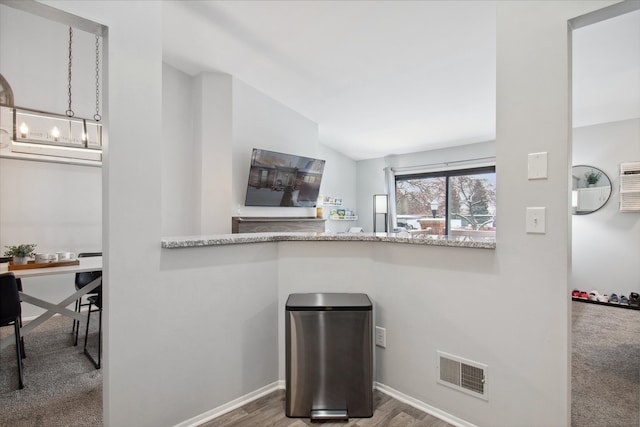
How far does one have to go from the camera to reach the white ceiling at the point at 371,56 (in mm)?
2744

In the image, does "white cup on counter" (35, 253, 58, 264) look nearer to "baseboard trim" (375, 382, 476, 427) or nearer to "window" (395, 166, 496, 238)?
"baseboard trim" (375, 382, 476, 427)

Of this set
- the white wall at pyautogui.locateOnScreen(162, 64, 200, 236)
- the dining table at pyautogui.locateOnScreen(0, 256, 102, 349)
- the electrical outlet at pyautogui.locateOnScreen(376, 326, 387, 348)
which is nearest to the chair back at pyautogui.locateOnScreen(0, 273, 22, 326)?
the dining table at pyautogui.locateOnScreen(0, 256, 102, 349)

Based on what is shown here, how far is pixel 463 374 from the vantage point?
5.65ft

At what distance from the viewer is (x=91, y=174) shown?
13.4 feet

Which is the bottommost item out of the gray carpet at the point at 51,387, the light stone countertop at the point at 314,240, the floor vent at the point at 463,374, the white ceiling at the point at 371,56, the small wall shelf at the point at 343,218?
the gray carpet at the point at 51,387

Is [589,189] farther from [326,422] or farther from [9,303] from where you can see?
[9,303]

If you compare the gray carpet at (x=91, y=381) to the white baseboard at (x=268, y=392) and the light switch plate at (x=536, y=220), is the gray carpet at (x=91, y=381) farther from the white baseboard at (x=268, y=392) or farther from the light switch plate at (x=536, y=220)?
the light switch plate at (x=536, y=220)

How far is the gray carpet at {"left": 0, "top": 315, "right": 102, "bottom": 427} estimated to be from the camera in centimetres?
186

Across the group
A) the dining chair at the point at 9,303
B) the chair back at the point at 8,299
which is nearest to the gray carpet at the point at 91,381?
the dining chair at the point at 9,303

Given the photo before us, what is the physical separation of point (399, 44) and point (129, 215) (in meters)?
2.88

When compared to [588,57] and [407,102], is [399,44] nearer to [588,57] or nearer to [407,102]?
[407,102]

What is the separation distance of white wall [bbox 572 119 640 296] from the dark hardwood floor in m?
4.10

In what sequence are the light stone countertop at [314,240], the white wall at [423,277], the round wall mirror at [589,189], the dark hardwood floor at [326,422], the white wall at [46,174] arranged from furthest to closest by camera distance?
1. the round wall mirror at [589,189]
2. the white wall at [46,174]
3. the dark hardwood floor at [326,422]
4. the light stone countertop at [314,240]
5. the white wall at [423,277]

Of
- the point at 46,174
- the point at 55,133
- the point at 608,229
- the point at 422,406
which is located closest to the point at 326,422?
the point at 422,406
